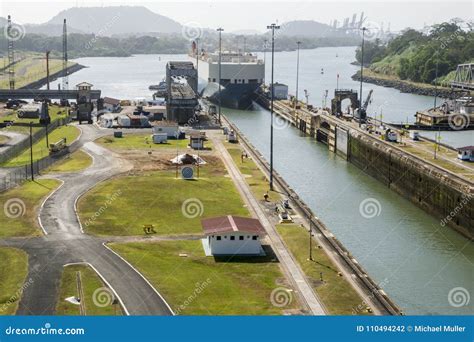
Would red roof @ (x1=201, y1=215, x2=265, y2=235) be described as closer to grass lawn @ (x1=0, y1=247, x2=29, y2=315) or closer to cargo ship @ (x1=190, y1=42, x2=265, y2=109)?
grass lawn @ (x1=0, y1=247, x2=29, y2=315)

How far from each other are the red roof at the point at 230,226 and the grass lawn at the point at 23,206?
12374 millimetres

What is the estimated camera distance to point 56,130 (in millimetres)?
101125

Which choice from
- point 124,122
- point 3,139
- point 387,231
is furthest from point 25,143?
point 387,231

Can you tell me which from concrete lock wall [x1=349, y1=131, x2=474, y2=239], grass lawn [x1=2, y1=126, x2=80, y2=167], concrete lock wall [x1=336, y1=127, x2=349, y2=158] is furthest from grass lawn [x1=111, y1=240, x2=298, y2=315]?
concrete lock wall [x1=336, y1=127, x2=349, y2=158]

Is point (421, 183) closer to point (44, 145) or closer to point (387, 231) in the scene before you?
point (387, 231)

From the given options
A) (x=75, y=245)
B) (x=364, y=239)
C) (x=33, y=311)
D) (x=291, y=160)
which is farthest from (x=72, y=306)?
(x=291, y=160)

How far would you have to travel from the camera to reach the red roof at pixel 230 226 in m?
44.7

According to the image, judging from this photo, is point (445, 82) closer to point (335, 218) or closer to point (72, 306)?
point (335, 218)

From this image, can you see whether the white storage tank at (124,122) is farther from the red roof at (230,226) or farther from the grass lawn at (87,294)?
the grass lawn at (87,294)

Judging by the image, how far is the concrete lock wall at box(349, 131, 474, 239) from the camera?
5744 centimetres

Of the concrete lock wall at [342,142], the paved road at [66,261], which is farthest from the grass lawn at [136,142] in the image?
the paved road at [66,261]

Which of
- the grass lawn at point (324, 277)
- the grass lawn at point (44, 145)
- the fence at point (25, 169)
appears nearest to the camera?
the grass lawn at point (324, 277)

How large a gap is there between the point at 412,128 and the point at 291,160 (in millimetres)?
26568

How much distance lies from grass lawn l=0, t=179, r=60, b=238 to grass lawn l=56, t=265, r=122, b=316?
31.8 feet
